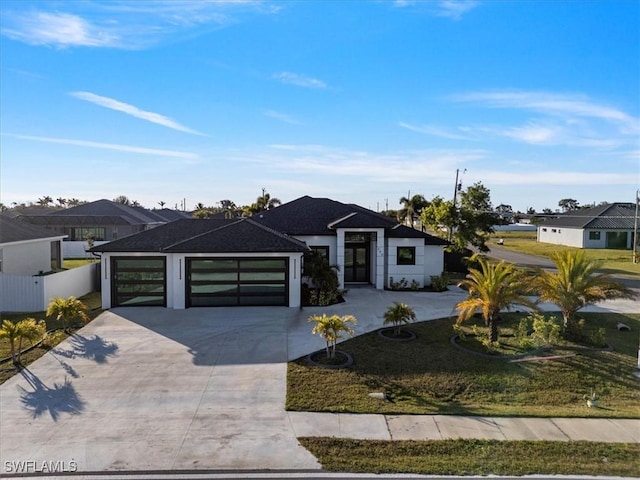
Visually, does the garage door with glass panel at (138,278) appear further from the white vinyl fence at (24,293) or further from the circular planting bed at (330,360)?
the circular planting bed at (330,360)

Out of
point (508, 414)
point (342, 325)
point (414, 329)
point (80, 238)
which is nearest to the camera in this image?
point (508, 414)

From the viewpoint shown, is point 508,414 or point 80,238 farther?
point 80,238

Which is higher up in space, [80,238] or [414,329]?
[80,238]

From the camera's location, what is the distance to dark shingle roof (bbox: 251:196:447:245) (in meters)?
21.4

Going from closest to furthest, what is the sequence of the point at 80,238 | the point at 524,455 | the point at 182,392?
the point at 524,455, the point at 182,392, the point at 80,238

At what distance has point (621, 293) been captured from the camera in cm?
1306

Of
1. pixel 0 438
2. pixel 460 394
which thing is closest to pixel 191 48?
pixel 0 438

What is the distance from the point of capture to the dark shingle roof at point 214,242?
16750 millimetres

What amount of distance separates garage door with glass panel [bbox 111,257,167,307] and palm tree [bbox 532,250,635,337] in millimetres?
13751

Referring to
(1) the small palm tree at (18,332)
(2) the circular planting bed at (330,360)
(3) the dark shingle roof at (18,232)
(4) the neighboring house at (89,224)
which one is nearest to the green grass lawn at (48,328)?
(1) the small palm tree at (18,332)

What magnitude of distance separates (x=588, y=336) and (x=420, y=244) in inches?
369

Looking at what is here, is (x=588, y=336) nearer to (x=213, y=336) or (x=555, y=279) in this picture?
(x=555, y=279)

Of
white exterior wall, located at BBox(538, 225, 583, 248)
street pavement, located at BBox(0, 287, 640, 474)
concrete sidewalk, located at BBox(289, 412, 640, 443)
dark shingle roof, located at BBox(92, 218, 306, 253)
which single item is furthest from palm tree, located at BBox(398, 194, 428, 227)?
concrete sidewalk, located at BBox(289, 412, 640, 443)

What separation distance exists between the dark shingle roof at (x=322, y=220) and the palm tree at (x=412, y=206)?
53.9 ft
